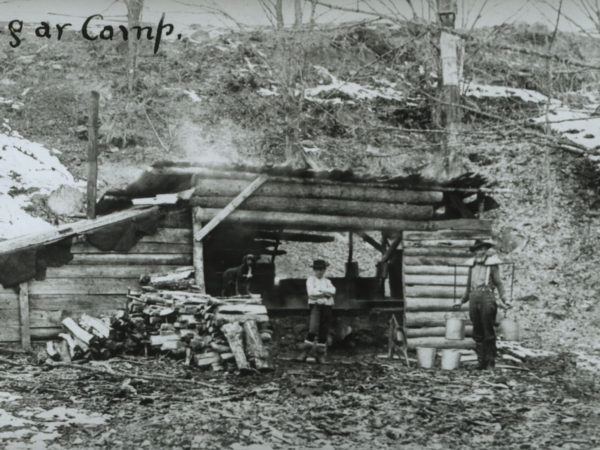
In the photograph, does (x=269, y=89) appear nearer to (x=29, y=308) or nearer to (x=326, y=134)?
(x=326, y=134)

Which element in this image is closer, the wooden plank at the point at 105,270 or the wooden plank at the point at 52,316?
the wooden plank at the point at 52,316

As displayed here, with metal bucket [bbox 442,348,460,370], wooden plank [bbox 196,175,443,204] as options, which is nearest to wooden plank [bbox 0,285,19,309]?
wooden plank [bbox 196,175,443,204]

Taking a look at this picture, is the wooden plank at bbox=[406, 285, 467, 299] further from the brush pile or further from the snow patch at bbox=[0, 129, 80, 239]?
the snow patch at bbox=[0, 129, 80, 239]

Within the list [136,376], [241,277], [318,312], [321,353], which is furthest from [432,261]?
[136,376]

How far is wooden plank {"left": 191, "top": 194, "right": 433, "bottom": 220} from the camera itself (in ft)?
38.7

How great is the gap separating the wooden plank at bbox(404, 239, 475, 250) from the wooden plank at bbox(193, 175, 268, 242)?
291 centimetres

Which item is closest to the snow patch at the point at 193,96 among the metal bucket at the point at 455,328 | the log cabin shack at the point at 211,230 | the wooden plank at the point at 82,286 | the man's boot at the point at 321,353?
the log cabin shack at the point at 211,230

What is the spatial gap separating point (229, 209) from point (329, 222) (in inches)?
73.0

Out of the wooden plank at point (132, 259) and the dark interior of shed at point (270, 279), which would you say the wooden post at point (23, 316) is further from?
the dark interior of shed at point (270, 279)

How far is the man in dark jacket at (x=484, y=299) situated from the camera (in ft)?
33.5

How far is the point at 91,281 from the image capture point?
11.6m

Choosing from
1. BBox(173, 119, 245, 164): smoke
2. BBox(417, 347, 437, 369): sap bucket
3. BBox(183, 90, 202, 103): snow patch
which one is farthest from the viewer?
BBox(183, 90, 202, 103): snow patch

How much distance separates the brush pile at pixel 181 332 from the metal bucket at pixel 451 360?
9.17 feet

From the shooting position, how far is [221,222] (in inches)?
466
